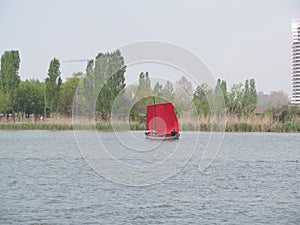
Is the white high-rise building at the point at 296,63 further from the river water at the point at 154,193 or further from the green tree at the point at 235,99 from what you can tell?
the river water at the point at 154,193

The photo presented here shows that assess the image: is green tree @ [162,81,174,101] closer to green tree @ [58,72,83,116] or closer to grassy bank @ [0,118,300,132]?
grassy bank @ [0,118,300,132]

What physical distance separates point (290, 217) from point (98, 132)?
27091 mm

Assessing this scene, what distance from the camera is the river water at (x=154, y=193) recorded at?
481 inches

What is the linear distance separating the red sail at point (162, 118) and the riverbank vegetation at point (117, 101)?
0.61m

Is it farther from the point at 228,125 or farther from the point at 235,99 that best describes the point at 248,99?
the point at 228,125

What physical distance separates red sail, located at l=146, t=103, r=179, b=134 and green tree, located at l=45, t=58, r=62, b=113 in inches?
847

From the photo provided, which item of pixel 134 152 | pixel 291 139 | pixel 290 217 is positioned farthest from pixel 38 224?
pixel 291 139

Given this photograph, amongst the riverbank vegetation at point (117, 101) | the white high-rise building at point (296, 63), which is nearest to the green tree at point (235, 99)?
the riverbank vegetation at point (117, 101)

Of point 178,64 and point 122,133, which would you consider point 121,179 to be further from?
point 122,133

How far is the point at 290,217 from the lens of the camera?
489 inches

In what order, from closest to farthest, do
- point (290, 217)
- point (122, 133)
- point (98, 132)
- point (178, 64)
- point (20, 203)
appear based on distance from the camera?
1. point (290, 217)
2. point (20, 203)
3. point (178, 64)
4. point (98, 132)
5. point (122, 133)

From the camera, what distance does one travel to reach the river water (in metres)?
12.2

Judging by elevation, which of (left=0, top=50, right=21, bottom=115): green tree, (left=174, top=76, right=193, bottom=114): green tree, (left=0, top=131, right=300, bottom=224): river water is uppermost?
(left=0, top=50, right=21, bottom=115): green tree

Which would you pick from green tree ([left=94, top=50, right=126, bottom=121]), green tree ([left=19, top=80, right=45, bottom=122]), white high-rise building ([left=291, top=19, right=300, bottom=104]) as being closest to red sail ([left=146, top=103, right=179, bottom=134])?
green tree ([left=94, top=50, right=126, bottom=121])
